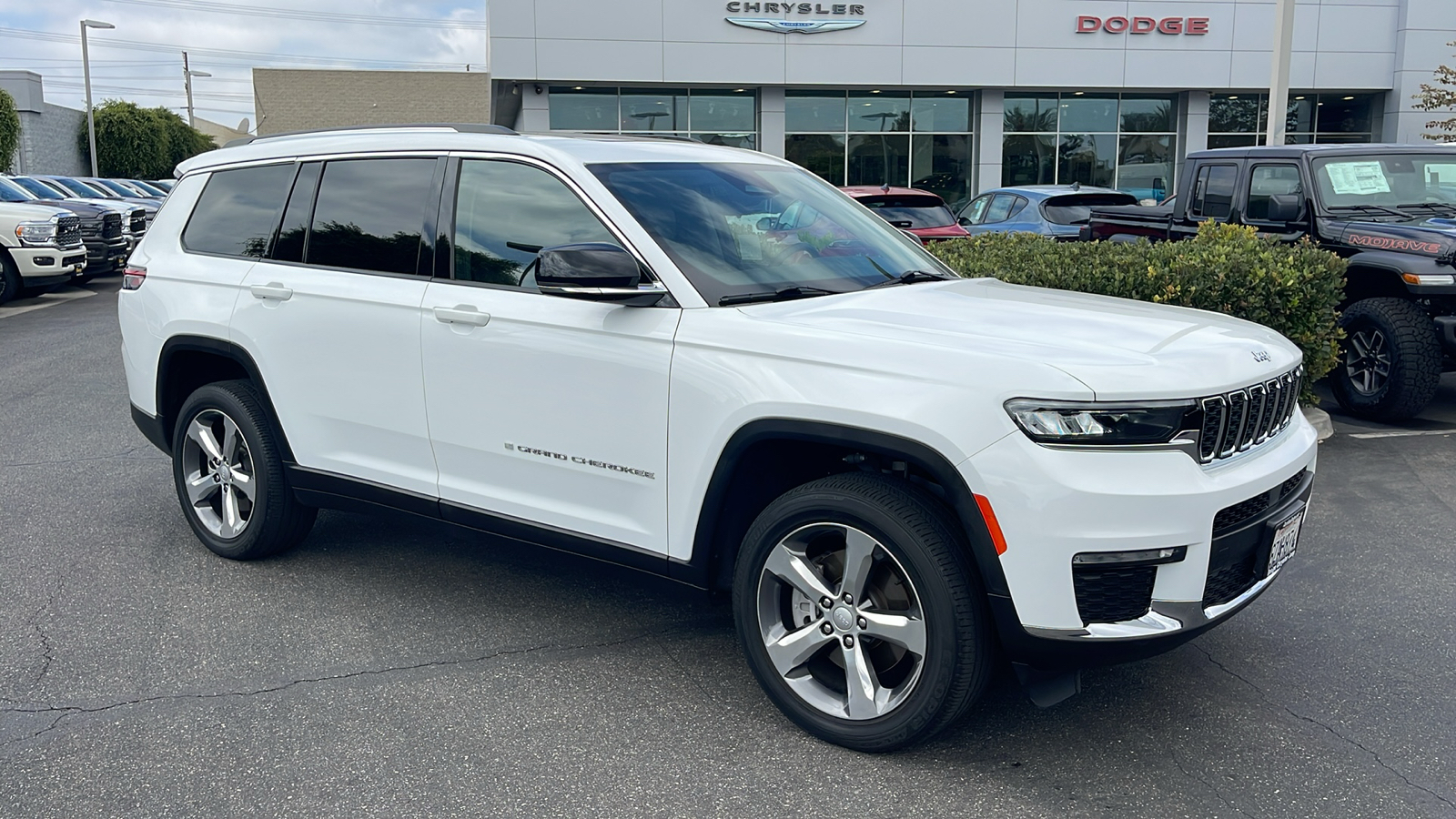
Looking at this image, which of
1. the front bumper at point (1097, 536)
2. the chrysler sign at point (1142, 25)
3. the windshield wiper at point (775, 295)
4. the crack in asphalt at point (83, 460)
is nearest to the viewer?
the front bumper at point (1097, 536)

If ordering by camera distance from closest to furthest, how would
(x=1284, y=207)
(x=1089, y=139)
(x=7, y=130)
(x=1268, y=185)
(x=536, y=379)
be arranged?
(x=536, y=379) → (x=1284, y=207) → (x=1268, y=185) → (x=1089, y=139) → (x=7, y=130)

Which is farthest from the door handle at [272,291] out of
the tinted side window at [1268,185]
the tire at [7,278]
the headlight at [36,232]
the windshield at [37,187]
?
the windshield at [37,187]

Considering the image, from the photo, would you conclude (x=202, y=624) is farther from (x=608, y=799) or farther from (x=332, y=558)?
Answer: (x=608, y=799)

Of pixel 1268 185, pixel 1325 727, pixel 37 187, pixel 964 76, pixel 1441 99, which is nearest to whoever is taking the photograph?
pixel 1325 727

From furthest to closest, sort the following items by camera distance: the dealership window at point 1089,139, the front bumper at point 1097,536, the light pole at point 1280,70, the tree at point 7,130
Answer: the tree at point 7,130, the dealership window at point 1089,139, the light pole at point 1280,70, the front bumper at point 1097,536

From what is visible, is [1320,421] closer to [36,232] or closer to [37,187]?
[36,232]

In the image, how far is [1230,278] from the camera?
6992 millimetres

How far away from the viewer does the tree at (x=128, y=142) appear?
50625 millimetres

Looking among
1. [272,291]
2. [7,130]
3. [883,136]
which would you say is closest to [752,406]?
[272,291]

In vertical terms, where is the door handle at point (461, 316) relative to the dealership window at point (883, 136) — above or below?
below

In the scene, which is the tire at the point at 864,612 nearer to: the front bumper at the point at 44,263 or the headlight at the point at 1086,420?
the headlight at the point at 1086,420

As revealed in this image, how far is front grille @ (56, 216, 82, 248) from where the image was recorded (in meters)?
16.7

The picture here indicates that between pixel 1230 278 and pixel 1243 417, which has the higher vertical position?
pixel 1230 278

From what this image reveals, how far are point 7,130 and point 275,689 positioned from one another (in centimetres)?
3826
